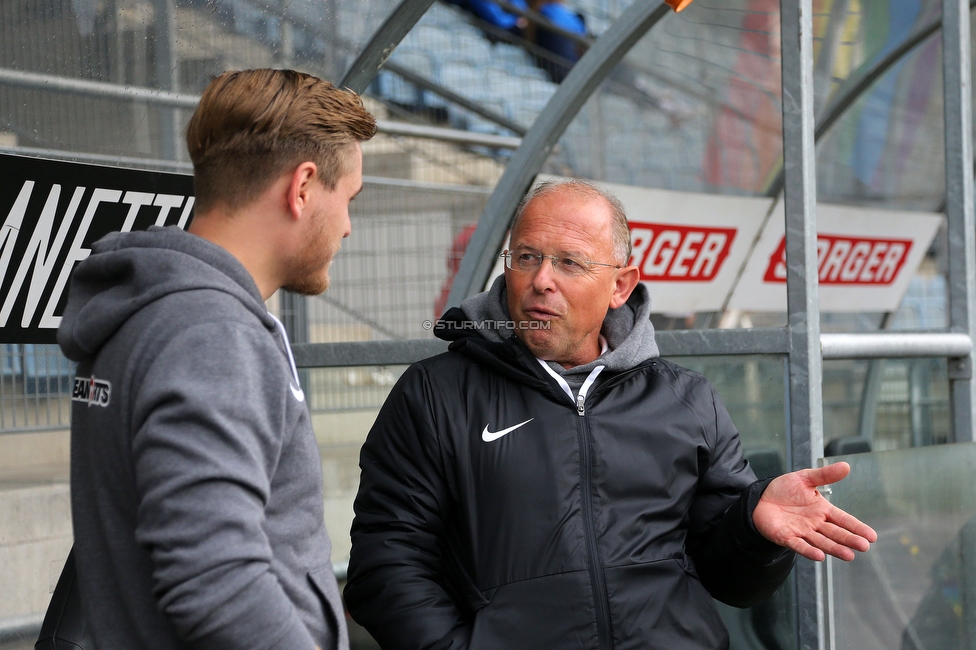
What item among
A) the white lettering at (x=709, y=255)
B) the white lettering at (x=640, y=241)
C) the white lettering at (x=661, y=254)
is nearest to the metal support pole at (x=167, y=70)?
the white lettering at (x=640, y=241)

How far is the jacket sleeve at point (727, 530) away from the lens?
2.06 metres

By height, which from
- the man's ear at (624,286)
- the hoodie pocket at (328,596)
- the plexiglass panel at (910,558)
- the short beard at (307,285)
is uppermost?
the short beard at (307,285)

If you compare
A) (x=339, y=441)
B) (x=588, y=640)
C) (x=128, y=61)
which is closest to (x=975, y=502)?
(x=588, y=640)

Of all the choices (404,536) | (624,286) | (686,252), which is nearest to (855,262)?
Result: (686,252)

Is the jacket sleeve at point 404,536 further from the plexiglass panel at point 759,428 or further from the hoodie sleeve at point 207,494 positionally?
the plexiglass panel at point 759,428

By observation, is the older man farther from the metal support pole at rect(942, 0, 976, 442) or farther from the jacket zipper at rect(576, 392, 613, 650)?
the metal support pole at rect(942, 0, 976, 442)

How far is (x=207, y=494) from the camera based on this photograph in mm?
1106

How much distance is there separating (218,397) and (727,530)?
50.3 inches

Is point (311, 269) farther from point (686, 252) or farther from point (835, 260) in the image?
point (835, 260)

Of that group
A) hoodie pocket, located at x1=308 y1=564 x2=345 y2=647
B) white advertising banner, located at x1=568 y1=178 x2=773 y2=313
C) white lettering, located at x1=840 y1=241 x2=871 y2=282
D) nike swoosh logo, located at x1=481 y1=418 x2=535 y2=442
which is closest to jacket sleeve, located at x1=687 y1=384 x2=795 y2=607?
nike swoosh logo, located at x1=481 y1=418 x2=535 y2=442

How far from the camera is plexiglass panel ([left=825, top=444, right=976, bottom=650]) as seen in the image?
2412 mm

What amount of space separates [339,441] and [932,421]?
2.36 m

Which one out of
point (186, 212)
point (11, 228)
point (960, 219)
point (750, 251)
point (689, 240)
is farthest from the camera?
point (750, 251)

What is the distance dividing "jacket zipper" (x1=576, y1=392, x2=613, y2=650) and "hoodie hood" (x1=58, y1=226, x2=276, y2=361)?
0.87 m
